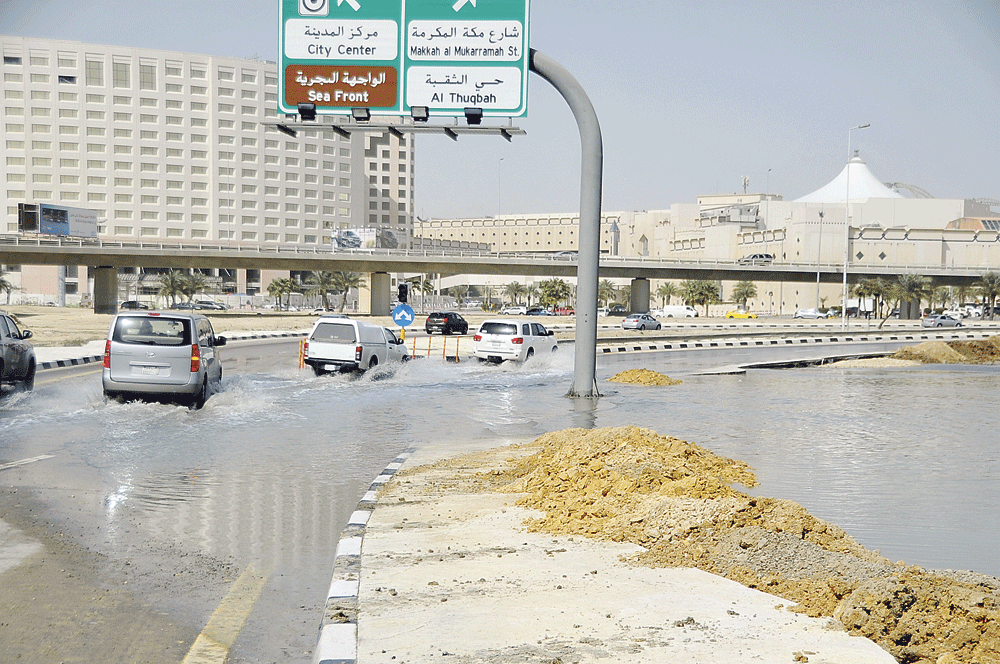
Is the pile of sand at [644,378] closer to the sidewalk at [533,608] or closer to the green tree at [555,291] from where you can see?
the sidewalk at [533,608]

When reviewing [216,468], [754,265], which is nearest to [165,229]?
[754,265]

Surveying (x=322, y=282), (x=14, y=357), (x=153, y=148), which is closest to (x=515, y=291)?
(x=322, y=282)

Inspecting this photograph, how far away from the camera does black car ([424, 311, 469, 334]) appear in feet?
189

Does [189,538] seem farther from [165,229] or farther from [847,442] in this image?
[165,229]

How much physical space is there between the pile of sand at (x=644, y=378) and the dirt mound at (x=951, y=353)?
50.7 ft

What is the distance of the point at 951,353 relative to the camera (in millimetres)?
38469

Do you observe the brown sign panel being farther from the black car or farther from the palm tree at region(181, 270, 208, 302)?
the palm tree at region(181, 270, 208, 302)

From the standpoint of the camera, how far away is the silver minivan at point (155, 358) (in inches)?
637

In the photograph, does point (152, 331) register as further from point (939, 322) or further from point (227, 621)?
point (939, 322)

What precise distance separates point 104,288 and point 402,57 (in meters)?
68.6

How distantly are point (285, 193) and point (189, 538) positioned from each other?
14448 cm

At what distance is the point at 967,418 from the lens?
1856cm

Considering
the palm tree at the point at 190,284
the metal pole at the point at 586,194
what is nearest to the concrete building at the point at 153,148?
the palm tree at the point at 190,284

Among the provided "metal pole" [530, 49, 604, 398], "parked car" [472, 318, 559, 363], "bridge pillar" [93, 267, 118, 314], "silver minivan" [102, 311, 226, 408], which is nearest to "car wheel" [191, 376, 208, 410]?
"silver minivan" [102, 311, 226, 408]
